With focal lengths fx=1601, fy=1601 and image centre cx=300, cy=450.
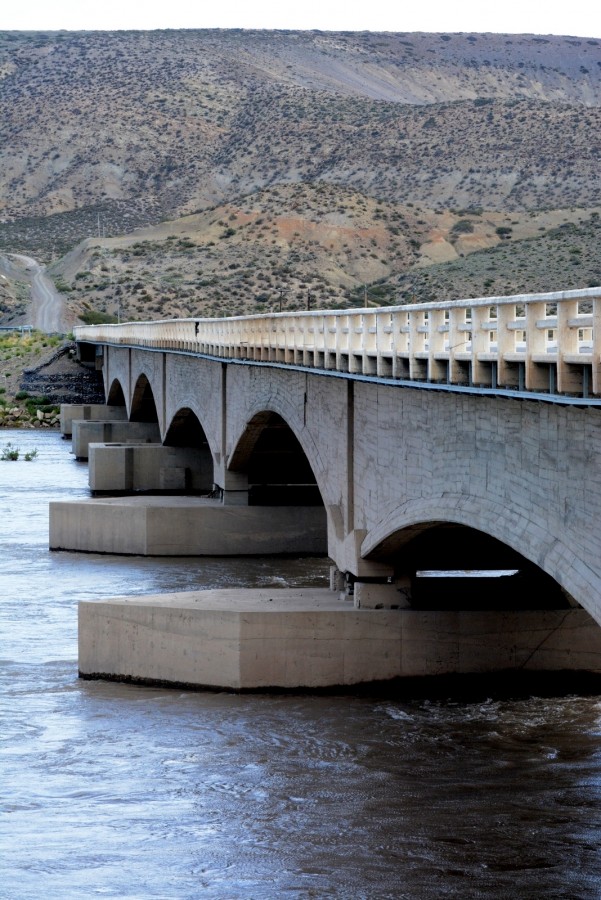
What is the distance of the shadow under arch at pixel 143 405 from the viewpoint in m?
57.6

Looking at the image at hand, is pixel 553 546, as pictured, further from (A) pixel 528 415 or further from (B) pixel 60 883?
(B) pixel 60 883

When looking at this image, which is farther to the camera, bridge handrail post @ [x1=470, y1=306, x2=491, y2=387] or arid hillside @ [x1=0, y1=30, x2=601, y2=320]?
arid hillside @ [x1=0, y1=30, x2=601, y2=320]

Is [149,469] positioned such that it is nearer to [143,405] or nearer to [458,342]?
[143,405]

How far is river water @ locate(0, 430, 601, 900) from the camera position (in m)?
14.2

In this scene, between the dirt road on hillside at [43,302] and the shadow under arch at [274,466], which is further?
the dirt road on hillside at [43,302]

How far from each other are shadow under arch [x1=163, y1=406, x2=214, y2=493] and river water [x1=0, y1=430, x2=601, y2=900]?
21519 millimetres

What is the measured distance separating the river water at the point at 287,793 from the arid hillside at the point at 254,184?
47873 mm

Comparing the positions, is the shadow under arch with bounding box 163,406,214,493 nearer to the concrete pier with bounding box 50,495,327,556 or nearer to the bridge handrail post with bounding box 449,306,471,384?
the concrete pier with bounding box 50,495,327,556

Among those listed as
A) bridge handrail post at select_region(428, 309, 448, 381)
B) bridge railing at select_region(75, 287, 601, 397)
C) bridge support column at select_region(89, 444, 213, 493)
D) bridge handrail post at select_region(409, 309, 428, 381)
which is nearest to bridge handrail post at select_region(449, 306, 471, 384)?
bridge railing at select_region(75, 287, 601, 397)

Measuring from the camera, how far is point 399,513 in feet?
64.0

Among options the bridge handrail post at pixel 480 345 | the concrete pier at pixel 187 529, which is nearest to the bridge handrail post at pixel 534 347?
the bridge handrail post at pixel 480 345

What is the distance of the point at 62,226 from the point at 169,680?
139955 mm

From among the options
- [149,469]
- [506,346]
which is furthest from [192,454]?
[506,346]

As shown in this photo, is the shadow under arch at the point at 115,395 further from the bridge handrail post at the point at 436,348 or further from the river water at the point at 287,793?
the bridge handrail post at the point at 436,348
